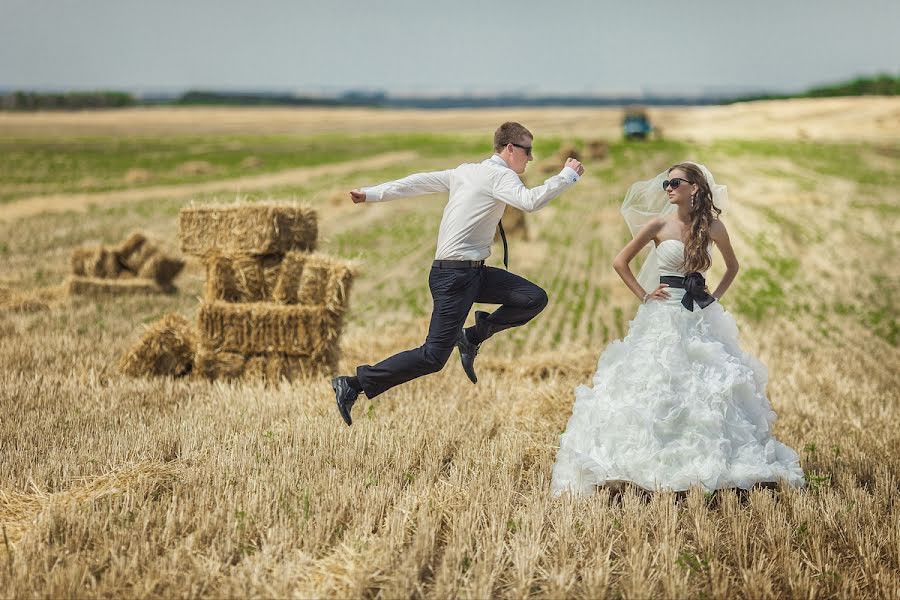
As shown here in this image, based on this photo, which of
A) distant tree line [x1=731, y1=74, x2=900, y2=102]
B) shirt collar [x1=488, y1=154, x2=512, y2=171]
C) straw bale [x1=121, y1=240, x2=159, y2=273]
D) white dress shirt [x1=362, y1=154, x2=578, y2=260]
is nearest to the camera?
white dress shirt [x1=362, y1=154, x2=578, y2=260]

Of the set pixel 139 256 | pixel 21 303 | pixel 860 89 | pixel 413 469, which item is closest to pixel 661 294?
pixel 413 469

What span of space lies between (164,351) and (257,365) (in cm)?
102

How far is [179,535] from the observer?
16.7 ft

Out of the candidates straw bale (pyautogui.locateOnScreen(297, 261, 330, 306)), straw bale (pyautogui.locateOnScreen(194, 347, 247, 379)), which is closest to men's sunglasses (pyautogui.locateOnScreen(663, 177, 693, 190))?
straw bale (pyautogui.locateOnScreen(297, 261, 330, 306))

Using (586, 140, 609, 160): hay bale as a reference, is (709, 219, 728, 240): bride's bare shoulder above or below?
above

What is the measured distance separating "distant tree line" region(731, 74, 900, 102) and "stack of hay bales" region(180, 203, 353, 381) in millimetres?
63279

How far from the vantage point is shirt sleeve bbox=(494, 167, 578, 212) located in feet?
18.5

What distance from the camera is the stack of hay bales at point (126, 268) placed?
14836 mm

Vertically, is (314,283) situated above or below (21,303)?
above

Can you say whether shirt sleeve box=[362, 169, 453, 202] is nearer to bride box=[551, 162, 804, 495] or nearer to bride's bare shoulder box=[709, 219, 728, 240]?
bride box=[551, 162, 804, 495]

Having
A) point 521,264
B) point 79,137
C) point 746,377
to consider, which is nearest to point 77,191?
point 521,264

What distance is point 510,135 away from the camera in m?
6.10

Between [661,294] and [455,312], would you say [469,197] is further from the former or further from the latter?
[661,294]

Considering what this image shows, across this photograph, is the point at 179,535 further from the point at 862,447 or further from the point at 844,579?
the point at 862,447
